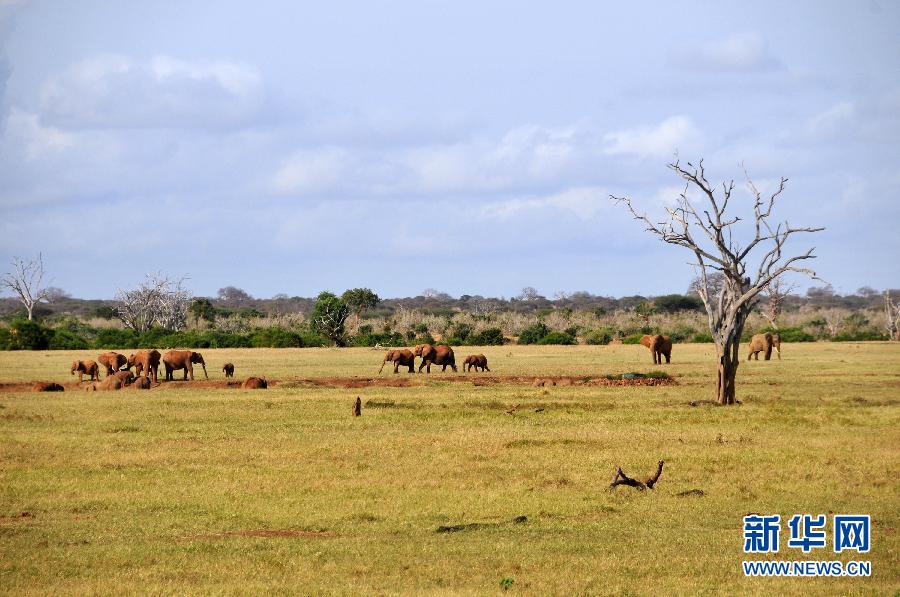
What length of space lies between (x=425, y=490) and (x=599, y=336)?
6898 cm

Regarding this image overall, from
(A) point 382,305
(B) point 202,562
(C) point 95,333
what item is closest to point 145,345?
(C) point 95,333

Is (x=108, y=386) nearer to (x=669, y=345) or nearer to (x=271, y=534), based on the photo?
(x=271, y=534)

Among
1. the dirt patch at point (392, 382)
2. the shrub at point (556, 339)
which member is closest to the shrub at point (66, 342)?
the shrub at point (556, 339)

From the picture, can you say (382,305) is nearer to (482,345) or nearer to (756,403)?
(482,345)

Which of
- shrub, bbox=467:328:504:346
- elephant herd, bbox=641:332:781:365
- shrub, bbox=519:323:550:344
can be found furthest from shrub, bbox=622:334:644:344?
elephant herd, bbox=641:332:781:365

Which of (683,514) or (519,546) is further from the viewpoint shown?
(683,514)

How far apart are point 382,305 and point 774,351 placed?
10928cm

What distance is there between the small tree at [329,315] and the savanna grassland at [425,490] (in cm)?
5112

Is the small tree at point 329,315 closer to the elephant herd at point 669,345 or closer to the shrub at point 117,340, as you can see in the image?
the shrub at point 117,340

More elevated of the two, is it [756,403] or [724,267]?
[724,267]

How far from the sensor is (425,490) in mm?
17469

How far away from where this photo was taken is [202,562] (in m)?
12.9

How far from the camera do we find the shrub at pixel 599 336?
8451 cm

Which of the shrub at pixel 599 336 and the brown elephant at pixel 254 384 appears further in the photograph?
the shrub at pixel 599 336
